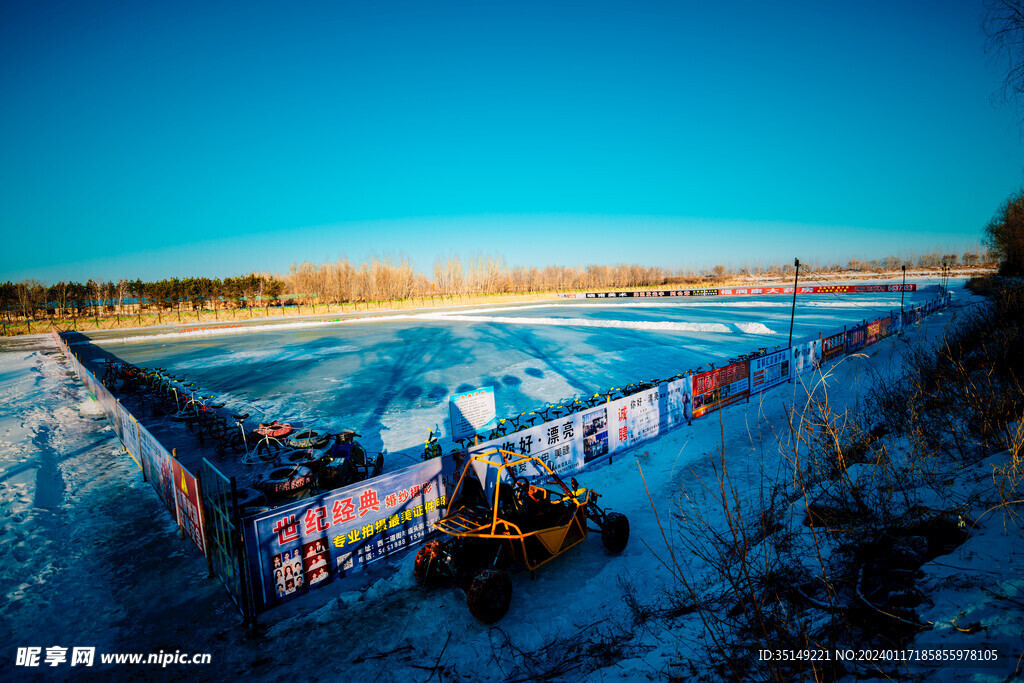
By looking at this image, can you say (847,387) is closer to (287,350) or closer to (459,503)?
(459,503)

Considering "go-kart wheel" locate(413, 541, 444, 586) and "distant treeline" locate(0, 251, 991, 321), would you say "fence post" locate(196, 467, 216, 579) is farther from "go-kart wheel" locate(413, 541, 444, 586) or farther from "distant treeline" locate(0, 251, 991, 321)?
"distant treeline" locate(0, 251, 991, 321)

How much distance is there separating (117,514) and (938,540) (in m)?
12.8

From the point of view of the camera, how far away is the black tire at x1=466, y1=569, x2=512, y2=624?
519cm

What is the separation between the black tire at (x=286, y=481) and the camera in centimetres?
871

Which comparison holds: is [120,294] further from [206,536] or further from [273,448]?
[206,536]

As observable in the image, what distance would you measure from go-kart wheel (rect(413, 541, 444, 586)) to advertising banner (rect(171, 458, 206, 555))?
132 inches

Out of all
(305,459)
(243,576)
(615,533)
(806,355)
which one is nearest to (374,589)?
(243,576)

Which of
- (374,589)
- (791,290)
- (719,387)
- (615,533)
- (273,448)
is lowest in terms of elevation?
(374,589)

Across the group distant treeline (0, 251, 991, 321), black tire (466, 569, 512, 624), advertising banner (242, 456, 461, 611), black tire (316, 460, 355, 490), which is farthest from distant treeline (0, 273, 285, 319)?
black tire (466, 569, 512, 624)

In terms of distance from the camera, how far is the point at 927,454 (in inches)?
234

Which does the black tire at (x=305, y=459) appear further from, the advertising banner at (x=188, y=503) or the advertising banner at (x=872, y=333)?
the advertising banner at (x=872, y=333)

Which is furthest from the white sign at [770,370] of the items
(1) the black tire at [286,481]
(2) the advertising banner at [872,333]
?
(1) the black tire at [286,481]

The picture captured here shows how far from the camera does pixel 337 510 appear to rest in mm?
6293

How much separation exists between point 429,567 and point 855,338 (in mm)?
25677
